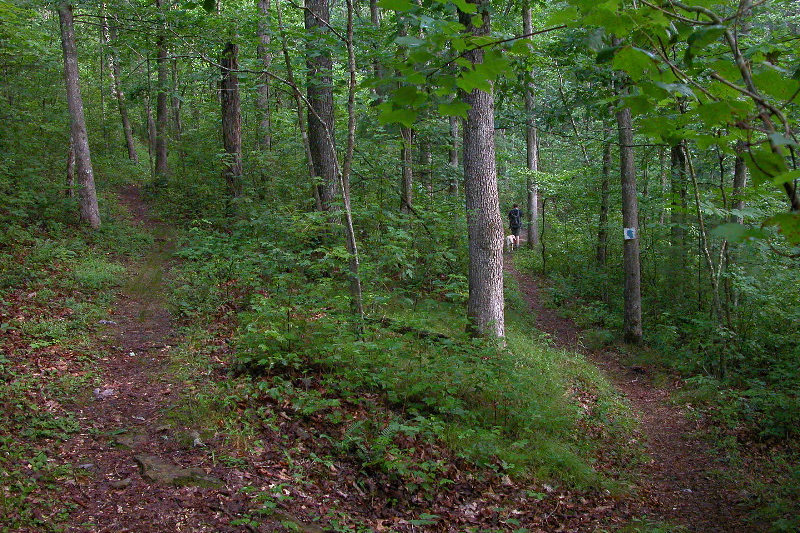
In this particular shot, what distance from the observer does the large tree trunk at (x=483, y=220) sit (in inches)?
316

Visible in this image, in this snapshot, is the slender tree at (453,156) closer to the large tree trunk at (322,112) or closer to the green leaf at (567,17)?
the large tree trunk at (322,112)

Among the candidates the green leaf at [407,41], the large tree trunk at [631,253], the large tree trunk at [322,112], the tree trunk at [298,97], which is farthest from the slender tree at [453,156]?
the green leaf at [407,41]

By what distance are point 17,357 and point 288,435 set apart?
343 centimetres

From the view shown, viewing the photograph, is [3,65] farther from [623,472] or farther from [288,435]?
[623,472]

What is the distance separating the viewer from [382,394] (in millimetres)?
6086

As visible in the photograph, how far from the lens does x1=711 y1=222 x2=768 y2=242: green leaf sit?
1423 millimetres

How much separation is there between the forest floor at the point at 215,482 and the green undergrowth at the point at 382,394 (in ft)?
0.73

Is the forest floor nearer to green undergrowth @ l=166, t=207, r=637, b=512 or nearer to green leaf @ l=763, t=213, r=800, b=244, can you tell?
green undergrowth @ l=166, t=207, r=637, b=512

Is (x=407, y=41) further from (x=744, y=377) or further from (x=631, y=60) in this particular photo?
(x=744, y=377)

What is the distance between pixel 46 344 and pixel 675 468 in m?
7.95

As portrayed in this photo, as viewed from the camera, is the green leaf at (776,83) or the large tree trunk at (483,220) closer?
the green leaf at (776,83)

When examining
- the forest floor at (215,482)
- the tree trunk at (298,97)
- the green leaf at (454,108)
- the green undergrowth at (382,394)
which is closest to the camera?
the green leaf at (454,108)

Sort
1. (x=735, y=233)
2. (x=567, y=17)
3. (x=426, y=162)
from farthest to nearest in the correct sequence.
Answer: (x=426, y=162), (x=567, y=17), (x=735, y=233)

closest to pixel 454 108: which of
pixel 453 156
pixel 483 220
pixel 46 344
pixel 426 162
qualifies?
pixel 483 220
